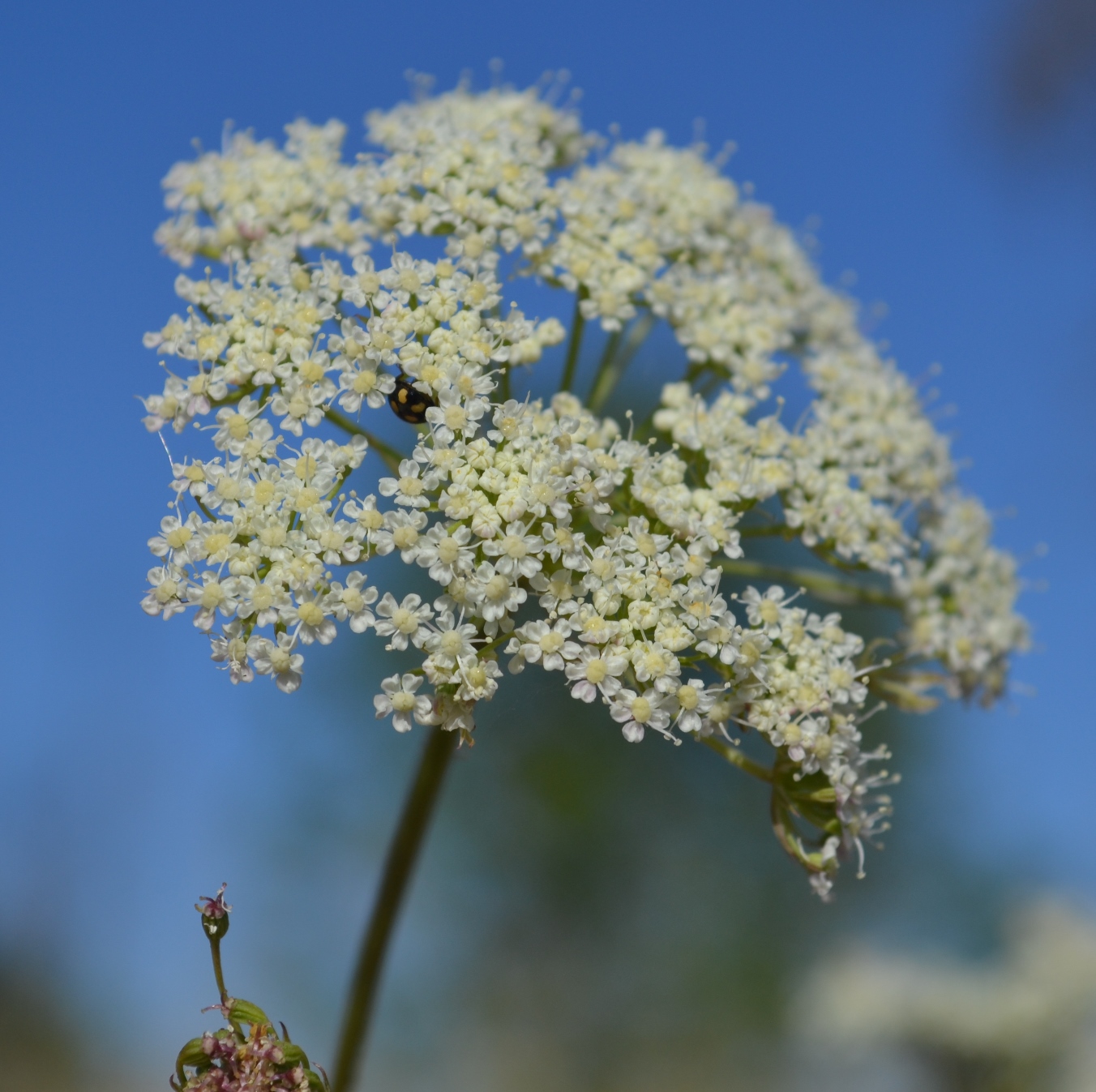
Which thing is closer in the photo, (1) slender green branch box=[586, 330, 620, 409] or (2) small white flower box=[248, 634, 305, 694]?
(2) small white flower box=[248, 634, 305, 694]

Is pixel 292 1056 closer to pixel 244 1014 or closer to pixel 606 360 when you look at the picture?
pixel 244 1014

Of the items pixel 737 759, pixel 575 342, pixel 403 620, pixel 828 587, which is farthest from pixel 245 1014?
pixel 828 587

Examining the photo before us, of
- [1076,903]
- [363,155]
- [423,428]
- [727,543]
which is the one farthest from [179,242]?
[1076,903]

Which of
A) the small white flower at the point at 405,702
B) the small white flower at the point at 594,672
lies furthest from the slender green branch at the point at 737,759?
the small white flower at the point at 405,702

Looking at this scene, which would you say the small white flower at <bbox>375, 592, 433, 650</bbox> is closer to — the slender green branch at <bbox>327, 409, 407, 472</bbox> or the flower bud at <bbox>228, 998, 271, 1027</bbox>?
the slender green branch at <bbox>327, 409, 407, 472</bbox>

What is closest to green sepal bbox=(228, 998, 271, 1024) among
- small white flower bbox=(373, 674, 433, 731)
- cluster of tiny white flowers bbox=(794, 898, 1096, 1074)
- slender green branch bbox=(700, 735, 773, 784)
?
small white flower bbox=(373, 674, 433, 731)

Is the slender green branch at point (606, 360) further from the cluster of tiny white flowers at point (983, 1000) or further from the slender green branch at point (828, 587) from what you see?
the cluster of tiny white flowers at point (983, 1000)

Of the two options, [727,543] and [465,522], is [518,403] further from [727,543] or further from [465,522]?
[727,543]
